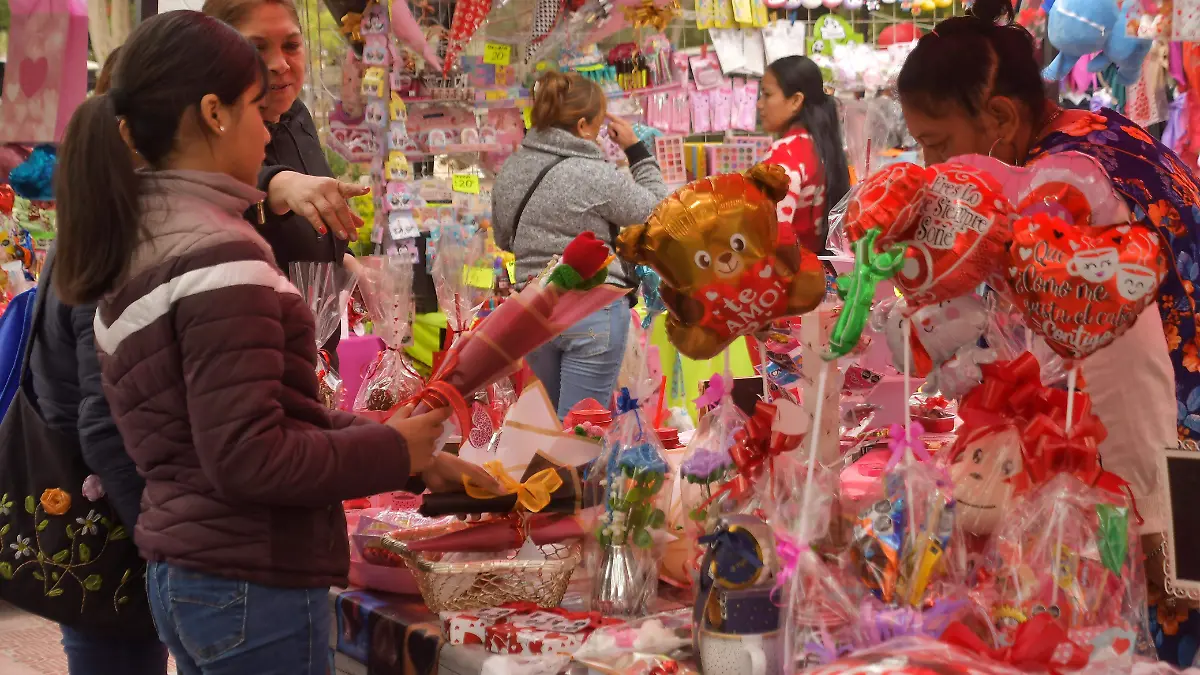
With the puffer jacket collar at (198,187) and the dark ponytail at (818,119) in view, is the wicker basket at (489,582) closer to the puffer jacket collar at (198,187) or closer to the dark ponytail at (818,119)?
the puffer jacket collar at (198,187)

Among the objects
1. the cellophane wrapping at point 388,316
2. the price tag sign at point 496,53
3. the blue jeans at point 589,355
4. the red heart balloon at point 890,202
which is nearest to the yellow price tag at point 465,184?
the price tag sign at point 496,53

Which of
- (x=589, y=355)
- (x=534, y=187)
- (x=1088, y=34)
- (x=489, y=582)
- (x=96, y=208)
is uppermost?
(x=1088, y=34)

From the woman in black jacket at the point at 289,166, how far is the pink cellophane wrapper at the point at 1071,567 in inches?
41.2

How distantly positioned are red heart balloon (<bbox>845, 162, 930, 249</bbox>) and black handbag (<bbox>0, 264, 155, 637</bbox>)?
110 centimetres

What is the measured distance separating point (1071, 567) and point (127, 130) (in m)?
1.21

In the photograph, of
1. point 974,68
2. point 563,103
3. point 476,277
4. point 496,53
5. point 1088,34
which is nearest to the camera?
point 974,68

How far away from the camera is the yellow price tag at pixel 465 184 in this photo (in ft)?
17.6

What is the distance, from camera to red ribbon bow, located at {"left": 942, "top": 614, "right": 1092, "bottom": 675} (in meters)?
1.12

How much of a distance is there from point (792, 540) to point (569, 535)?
0.55m

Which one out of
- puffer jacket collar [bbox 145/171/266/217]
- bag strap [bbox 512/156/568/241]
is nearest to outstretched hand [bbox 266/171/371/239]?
puffer jacket collar [bbox 145/171/266/217]

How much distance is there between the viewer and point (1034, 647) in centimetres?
111

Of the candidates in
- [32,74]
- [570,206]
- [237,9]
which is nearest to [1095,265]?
[237,9]

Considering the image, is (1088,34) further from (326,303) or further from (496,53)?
(496,53)

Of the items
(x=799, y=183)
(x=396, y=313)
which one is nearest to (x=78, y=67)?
(x=396, y=313)
